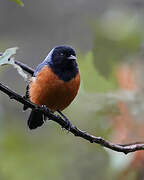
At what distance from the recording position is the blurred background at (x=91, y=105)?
18.4ft

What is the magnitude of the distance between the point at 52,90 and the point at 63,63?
62 centimetres

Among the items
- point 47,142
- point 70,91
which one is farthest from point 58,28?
point 70,91

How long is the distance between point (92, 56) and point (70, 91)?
1.94 ft

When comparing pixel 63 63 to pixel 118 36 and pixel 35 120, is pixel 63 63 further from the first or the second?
pixel 118 36

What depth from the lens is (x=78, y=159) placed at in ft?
28.6

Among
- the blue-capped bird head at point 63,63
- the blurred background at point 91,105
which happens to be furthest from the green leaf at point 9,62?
the blurred background at point 91,105

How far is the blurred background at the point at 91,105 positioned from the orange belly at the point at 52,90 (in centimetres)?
30

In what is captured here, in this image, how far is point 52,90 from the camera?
516cm

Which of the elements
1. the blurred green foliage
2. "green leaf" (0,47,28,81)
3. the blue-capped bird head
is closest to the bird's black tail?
the blue-capped bird head

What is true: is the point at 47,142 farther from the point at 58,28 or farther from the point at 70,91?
the point at 58,28

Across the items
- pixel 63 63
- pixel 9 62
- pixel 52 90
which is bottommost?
pixel 52 90

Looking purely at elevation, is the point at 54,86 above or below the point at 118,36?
below

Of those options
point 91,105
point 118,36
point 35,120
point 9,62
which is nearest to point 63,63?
point 91,105

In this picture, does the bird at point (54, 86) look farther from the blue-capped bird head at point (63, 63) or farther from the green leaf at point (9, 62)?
the green leaf at point (9, 62)
